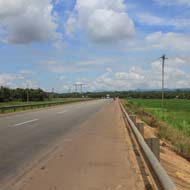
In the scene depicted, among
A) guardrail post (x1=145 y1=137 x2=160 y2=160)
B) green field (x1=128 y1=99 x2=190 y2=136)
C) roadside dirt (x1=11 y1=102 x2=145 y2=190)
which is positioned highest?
guardrail post (x1=145 y1=137 x2=160 y2=160)

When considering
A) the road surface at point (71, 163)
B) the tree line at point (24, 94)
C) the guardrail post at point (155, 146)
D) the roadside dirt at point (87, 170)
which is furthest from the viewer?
the tree line at point (24, 94)

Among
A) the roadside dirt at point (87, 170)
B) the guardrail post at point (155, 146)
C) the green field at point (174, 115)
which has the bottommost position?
the green field at point (174, 115)

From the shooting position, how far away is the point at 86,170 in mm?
8398

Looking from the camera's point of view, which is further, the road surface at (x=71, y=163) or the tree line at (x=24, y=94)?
the tree line at (x=24, y=94)

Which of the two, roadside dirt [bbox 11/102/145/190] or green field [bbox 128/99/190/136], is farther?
green field [bbox 128/99/190/136]

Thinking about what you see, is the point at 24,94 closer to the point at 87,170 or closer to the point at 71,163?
the point at 71,163

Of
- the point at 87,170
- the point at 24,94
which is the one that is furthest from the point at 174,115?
the point at 24,94

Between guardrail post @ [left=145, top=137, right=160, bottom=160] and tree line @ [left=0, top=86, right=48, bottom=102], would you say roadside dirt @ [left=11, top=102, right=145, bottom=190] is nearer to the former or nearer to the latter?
guardrail post @ [left=145, top=137, right=160, bottom=160]

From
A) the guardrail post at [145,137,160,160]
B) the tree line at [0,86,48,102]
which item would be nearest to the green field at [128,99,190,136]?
the guardrail post at [145,137,160,160]

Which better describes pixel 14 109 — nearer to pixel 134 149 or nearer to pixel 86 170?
pixel 134 149

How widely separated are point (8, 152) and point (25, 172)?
2797 millimetres

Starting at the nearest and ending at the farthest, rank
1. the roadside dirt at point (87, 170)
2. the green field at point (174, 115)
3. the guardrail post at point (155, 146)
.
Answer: the roadside dirt at point (87, 170), the guardrail post at point (155, 146), the green field at point (174, 115)

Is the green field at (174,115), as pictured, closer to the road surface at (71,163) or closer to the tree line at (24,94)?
the road surface at (71,163)

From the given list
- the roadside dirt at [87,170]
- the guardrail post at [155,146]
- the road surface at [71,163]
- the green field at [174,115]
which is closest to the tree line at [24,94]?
the green field at [174,115]
